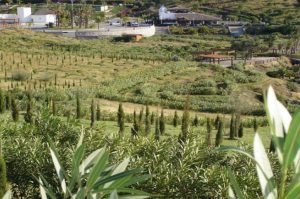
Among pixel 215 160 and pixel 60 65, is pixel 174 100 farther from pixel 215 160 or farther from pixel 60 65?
pixel 215 160

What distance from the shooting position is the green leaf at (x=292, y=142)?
229cm

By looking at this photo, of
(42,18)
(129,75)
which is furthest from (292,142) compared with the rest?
(42,18)

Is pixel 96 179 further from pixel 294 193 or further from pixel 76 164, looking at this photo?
Result: pixel 294 193

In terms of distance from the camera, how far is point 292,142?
7.58 feet

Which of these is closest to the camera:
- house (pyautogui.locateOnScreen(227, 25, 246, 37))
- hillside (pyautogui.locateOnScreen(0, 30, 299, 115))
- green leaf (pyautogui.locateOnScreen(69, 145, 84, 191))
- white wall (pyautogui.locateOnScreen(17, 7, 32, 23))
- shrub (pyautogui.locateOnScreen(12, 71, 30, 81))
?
green leaf (pyautogui.locateOnScreen(69, 145, 84, 191))

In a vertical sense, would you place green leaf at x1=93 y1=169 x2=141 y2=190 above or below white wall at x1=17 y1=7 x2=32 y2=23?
above

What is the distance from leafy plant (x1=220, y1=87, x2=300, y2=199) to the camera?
2.30 m

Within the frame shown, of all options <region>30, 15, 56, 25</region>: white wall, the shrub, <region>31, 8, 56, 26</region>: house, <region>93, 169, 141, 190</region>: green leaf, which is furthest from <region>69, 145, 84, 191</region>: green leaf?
<region>30, 15, 56, 25</region>: white wall

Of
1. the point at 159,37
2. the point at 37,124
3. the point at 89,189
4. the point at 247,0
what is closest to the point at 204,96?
the point at 37,124

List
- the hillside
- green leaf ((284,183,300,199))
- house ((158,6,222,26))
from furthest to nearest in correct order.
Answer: house ((158,6,222,26)), the hillside, green leaf ((284,183,300,199))

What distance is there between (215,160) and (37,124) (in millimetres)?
5576

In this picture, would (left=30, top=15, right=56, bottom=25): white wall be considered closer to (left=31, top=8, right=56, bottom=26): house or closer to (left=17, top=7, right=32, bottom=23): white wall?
(left=31, top=8, right=56, bottom=26): house

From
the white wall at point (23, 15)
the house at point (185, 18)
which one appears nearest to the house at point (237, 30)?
the house at point (185, 18)

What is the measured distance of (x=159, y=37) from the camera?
66.8 metres
